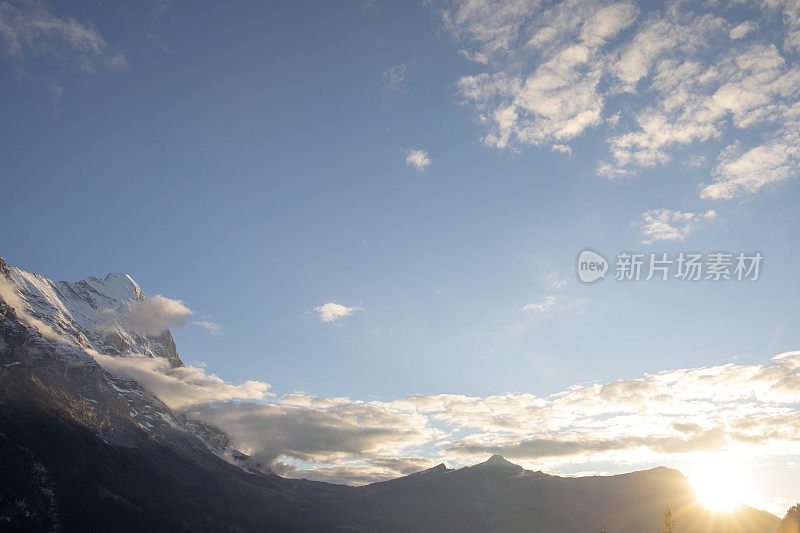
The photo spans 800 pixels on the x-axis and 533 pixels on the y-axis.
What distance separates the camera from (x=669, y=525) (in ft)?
304

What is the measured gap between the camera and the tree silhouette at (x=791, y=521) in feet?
374

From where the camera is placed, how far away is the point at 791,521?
118m

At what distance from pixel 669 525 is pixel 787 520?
57.1m

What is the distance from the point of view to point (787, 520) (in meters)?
119

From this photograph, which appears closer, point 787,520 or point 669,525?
point 669,525

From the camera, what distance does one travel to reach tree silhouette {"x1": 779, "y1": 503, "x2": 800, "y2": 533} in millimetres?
114119
